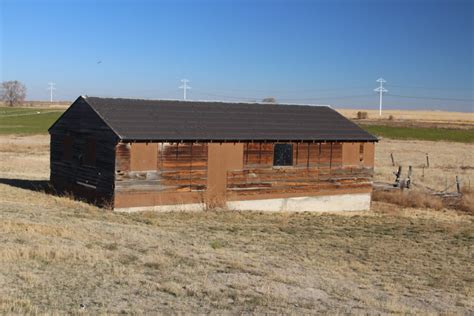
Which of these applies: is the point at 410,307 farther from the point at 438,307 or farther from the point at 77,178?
the point at 77,178

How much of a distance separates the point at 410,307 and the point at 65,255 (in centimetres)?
704

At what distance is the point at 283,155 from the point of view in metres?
25.7

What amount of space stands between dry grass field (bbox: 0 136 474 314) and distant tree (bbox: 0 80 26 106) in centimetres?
17255

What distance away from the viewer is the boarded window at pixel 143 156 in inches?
861

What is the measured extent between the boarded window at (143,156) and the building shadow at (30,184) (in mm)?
5583

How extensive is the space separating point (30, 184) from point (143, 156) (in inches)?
325

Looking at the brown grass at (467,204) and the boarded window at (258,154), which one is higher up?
the boarded window at (258,154)

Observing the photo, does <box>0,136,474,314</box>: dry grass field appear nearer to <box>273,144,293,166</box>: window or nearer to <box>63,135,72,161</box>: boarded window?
<box>63,135,72,161</box>: boarded window

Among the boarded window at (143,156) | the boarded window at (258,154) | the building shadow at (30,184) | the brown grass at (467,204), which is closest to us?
the boarded window at (143,156)

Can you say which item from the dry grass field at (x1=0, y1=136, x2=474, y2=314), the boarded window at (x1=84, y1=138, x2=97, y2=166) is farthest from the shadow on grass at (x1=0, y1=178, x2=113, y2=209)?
the boarded window at (x1=84, y1=138, x2=97, y2=166)

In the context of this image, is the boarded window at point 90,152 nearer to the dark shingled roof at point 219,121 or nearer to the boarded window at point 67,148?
the dark shingled roof at point 219,121

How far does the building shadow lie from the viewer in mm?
26136

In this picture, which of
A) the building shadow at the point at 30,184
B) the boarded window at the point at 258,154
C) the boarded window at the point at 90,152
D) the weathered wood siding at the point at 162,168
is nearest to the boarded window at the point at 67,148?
the boarded window at the point at 90,152

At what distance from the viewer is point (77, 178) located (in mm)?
24172
